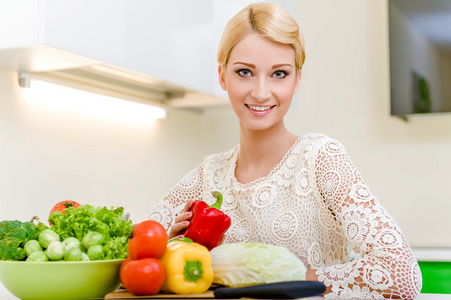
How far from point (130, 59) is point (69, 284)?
Answer: 1066 mm

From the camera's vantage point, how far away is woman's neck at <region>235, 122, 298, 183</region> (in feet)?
4.37

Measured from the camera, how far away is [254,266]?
791mm

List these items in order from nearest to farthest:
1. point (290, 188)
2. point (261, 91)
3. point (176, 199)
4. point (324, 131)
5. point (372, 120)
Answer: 1. point (261, 91)
2. point (290, 188)
3. point (176, 199)
4. point (372, 120)
5. point (324, 131)

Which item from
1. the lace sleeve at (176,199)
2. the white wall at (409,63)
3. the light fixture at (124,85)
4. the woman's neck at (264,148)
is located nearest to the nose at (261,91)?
the woman's neck at (264,148)

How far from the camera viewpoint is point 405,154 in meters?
2.81

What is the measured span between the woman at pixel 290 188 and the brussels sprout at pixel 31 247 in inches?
11.6

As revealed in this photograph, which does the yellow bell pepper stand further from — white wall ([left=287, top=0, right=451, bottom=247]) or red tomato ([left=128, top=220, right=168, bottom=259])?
white wall ([left=287, top=0, right=451, bottom=247])

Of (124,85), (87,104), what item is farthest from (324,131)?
(87,104)

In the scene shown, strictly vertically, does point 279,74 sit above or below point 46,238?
above

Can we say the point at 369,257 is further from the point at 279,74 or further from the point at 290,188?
the point at 279,74

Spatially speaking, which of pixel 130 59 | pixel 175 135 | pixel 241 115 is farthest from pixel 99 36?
pixel 175 135

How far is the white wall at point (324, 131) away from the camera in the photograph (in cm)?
208

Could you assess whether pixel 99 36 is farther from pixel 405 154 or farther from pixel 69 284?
pixel 405 154

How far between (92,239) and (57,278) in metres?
0.07
